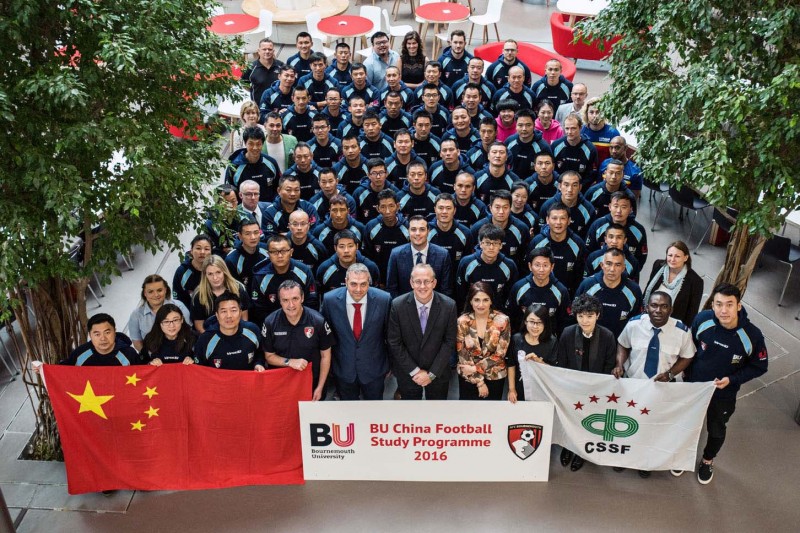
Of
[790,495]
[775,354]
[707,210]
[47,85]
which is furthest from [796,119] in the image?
[707,210]

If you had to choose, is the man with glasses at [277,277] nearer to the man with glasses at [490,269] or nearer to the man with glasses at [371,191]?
the man with glasses at [490,269]

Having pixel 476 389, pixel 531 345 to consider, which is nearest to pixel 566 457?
pixel 476 389

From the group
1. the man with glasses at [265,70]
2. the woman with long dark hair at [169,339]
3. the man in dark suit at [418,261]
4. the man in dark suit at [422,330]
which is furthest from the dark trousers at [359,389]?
the man with glasses at [265,70]

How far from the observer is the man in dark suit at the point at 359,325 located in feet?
18.8

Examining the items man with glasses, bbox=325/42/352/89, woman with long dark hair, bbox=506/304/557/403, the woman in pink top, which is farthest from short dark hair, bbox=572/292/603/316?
man with glasses, bbox=325/42/352/89

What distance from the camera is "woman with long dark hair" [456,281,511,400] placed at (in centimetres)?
563

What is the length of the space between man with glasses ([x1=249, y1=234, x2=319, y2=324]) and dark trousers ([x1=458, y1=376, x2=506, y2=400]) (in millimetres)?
1333

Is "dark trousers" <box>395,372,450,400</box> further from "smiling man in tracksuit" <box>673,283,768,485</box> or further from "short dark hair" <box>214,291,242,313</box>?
"smiling man in tracksuit" <box>673,283,768,485</box>

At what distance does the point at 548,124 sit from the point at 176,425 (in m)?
5.34

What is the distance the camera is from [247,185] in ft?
23.6

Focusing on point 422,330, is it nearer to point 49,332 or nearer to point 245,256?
point 245,256

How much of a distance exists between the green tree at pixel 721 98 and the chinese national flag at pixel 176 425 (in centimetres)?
301

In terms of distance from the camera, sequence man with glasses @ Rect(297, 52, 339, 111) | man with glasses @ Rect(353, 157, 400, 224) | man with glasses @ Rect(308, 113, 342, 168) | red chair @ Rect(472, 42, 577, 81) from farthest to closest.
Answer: red chair @ Rect(472, 42, 577, 81), man with glasses @ Rect(297, 52, 339, 111), man with glasses @ Rect(308, 113, 342, 168), man with glasses @ Rect(353, 157, 400, 224)

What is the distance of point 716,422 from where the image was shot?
573cm
